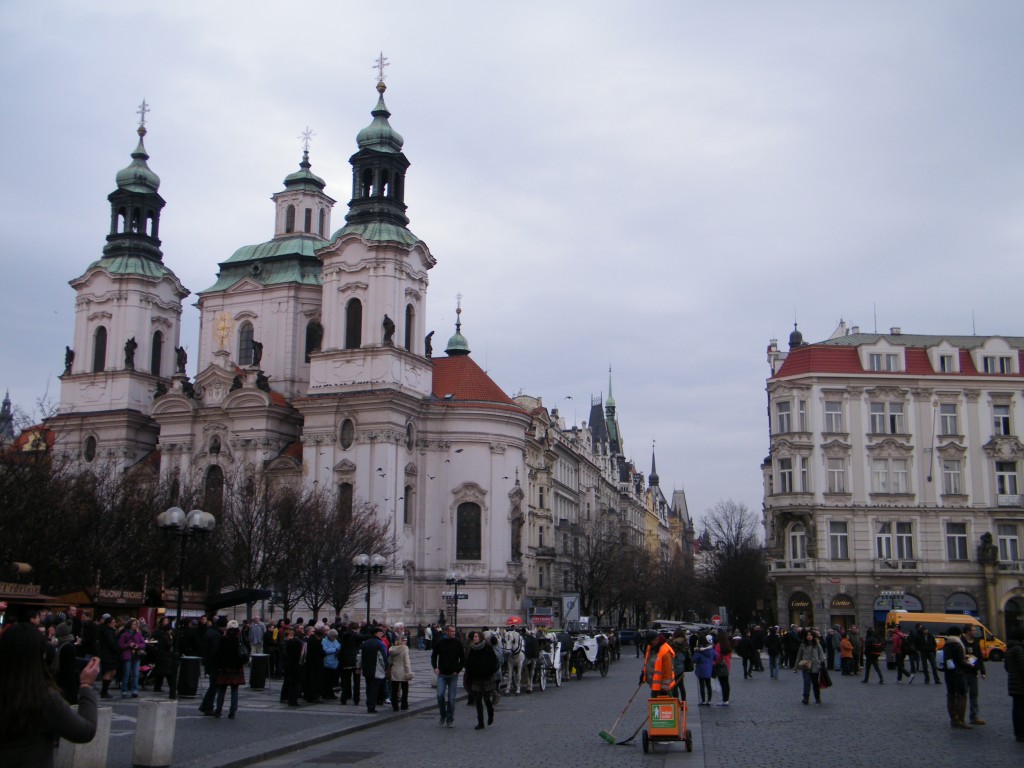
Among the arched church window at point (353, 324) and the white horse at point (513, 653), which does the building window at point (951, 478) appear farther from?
the white horse at point (513, 653)

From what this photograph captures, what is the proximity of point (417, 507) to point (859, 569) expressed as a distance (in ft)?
80.8

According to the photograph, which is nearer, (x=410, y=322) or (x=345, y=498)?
(x=345, y=498)

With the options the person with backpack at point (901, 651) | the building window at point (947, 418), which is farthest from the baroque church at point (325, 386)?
the person with backpack at point (901, 651)

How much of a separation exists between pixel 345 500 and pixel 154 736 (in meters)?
46.5

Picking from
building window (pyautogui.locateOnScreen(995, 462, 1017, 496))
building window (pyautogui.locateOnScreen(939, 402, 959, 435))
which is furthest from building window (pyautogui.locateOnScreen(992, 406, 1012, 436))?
building window (pyautogui.locateOnScreen(939, 402, 959, 435))

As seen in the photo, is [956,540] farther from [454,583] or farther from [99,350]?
[99,350]

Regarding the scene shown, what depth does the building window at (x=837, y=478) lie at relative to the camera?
55.6 m

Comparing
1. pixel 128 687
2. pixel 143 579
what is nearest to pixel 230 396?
pixel 143 579

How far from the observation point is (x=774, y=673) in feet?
111

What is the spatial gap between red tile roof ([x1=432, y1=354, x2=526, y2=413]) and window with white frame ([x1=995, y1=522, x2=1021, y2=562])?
27.1 m

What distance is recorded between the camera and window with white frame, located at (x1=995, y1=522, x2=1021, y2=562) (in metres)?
55.2

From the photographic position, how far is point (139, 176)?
71.6m

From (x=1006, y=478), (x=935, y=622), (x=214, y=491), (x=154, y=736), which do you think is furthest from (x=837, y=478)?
(x=154, y=736)

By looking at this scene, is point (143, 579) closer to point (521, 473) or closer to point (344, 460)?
point (344, 460)
